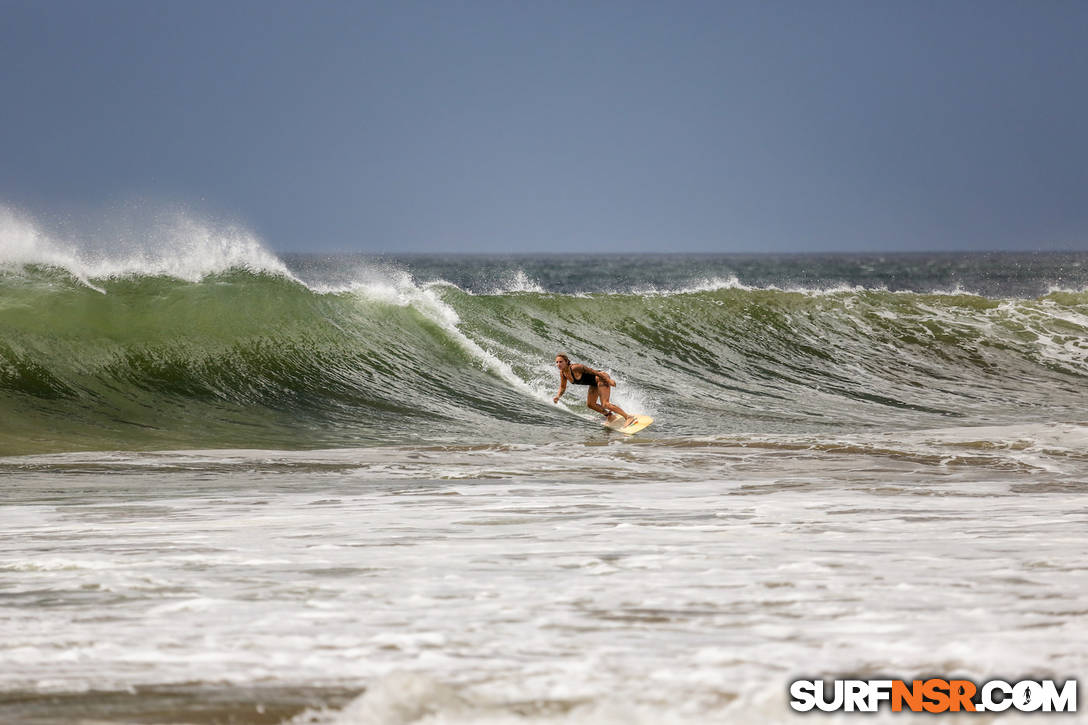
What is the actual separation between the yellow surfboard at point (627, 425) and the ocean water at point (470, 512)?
5.7 inches

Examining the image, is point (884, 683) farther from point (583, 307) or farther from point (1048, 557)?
point (583, 307)

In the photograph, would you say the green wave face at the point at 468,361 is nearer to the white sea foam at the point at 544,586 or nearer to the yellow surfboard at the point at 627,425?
the yellow surfboard at the point at 627,425

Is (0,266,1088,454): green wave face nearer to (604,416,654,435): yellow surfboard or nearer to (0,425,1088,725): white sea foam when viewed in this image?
(604,416,654,435): yellow surfboard

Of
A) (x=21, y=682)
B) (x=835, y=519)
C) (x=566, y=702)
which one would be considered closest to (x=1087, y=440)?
(x=835, y=519)

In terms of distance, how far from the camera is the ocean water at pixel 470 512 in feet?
10.8

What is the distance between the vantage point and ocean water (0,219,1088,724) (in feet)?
10.8

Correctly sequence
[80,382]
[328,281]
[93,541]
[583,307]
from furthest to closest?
[583,307] < [328,281] < [80,382] < [93,541]

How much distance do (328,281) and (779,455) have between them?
36.0 ft

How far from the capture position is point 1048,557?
16.0ft

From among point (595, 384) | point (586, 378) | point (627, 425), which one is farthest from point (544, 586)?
point (586, 378)

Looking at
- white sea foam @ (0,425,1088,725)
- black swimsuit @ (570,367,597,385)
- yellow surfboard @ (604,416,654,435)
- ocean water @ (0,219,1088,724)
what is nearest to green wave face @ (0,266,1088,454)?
ocean water @ (0,219,1088,724)

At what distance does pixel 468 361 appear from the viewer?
51.5 feet

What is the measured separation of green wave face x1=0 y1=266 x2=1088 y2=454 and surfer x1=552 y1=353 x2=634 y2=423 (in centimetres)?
35

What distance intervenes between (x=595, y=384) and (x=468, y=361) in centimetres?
408
